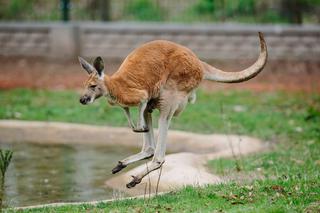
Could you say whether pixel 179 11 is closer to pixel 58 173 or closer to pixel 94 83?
pixel 58 173

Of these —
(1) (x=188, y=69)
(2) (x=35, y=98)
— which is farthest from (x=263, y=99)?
(1) (x=188, y=69)

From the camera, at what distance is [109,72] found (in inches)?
645

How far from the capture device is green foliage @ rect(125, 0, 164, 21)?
17.4 metres

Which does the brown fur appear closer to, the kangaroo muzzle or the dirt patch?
the kangaroo muzzle

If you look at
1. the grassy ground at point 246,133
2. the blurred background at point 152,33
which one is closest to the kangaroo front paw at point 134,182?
the grassy ground at point 246,133

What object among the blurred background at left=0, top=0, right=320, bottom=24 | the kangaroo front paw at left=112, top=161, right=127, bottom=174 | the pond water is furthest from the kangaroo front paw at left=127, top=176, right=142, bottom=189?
the blurred background at left=0, top=0, right=320, bottom=24

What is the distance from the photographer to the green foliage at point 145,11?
A: 17.4 meters

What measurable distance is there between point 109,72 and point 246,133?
5.67 meters

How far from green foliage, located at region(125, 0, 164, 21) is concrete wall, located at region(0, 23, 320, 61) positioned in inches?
13.7

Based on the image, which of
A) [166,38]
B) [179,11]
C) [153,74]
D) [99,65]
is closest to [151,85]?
[153,74]

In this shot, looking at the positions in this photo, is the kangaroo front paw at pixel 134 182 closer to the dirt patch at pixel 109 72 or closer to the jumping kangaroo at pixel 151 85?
the jumping kangaroo at pixel 151 85

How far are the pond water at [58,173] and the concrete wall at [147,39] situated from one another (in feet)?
21.0

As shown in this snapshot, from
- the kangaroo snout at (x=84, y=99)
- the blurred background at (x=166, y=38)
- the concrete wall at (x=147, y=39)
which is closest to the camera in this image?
the kangaroo snout at (x=84, y=99)

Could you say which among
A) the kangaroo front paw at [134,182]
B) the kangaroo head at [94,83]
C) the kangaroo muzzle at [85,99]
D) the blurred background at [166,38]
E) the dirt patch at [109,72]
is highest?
the kangaroo head at [94,83]
